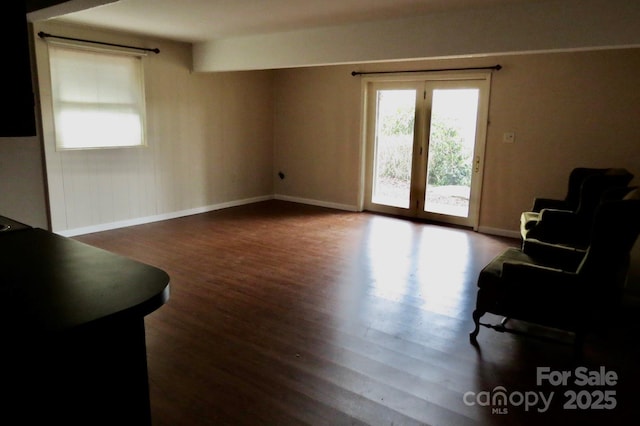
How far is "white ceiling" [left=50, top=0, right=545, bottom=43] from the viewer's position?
3.89 m

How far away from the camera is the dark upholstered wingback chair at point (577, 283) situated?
8.14ft

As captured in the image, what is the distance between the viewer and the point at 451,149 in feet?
20.1

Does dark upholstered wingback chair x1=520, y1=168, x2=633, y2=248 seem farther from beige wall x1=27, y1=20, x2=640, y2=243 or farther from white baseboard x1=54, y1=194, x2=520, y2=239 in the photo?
white baseboard x1=54, y1=194, x2=520, y2=239

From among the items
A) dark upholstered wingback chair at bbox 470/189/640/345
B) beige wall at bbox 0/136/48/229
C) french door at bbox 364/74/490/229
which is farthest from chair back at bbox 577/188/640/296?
beige wall at bbox 0/136/48/229

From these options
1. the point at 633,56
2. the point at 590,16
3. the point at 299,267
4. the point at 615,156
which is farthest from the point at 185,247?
the point at 633,56

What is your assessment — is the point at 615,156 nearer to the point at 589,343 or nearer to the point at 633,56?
the point at 633,56

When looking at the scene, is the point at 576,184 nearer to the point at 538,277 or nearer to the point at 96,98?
the point at 538,277

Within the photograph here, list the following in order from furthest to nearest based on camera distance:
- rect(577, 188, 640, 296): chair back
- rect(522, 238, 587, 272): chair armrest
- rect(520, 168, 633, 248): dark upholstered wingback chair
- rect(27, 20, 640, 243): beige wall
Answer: rect(27, 20, 640, 243): beige wall, rect(520, 168, 633, 248): dark upholstered wingback chair, rect(522, 238, 587, 272): chair armrest, rect(577, 188, 640, 296): chair back

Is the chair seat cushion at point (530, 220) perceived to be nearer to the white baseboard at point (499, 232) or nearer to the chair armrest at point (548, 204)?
the chair armrest at point (548, 204)

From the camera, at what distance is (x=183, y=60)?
625 centimetres

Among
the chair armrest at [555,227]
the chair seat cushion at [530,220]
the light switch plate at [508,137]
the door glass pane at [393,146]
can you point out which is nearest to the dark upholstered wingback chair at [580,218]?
the chair armrest at [555,227]

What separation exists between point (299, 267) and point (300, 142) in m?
3.61

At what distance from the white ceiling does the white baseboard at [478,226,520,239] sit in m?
2.91

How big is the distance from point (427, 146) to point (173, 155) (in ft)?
11.7
